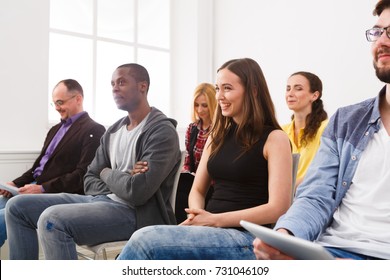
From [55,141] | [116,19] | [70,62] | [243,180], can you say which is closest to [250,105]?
[243,180]

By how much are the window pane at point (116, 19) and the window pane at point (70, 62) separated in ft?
0.77

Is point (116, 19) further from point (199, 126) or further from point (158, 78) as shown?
point (199, 126)

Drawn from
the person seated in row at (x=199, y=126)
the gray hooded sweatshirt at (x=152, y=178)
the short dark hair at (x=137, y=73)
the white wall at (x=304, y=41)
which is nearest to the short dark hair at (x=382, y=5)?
the gray hooded sweatshirt at (x=152, y=178)

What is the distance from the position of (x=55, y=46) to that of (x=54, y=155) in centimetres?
143

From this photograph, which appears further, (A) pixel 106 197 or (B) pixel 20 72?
(B) pixel 20 72

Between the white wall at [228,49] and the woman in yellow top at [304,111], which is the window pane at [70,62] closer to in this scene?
the white wall at [228,49]

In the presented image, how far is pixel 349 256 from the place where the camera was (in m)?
1.19

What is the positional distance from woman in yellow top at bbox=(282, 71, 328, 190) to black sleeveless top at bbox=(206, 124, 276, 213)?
1183 millimetres

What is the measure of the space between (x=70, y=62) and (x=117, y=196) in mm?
2236

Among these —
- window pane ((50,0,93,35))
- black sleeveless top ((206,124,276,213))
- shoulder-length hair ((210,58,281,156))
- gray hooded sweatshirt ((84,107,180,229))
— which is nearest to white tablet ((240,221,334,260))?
black sleeveless top ((206,124,276,213))

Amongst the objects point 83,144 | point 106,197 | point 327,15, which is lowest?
point 106,197

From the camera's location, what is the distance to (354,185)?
1.29 metres

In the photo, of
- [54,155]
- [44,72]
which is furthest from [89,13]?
[54,155]
